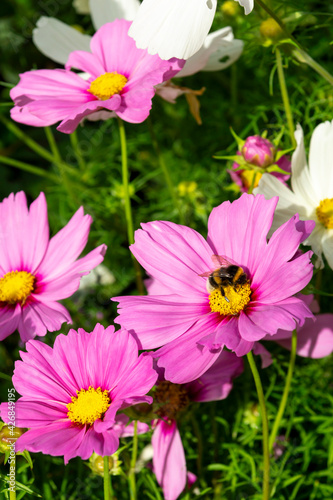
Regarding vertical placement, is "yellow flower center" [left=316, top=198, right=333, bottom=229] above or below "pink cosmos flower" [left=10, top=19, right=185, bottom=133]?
below

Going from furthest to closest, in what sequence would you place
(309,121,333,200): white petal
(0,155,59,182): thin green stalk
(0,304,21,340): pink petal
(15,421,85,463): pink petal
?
1. (0,155,59,182): thin green stalk
2. (309,121,333,200): white petal
3. (0,304,21,340): pink petal
4. (15,421,85,463): pink petal

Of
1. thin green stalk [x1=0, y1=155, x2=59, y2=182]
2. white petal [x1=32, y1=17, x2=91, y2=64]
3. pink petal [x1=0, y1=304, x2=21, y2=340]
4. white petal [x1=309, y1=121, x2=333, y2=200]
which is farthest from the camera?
thin green stalk [x1=0, y1=155, x2=59, y2=182]

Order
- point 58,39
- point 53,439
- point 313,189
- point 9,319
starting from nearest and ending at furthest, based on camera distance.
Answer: point 53,439
point 9,319
point 313,189
point 58,39

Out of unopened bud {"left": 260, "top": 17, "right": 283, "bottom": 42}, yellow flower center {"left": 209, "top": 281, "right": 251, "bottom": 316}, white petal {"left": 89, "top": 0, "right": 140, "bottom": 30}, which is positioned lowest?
yellow flower center {"left": 209, "top": 281, "right": 251, "bottom": 316}

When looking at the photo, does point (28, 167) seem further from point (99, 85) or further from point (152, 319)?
point (152, 319)

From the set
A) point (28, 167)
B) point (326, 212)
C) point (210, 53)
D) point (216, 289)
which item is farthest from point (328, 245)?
point (28, 167)

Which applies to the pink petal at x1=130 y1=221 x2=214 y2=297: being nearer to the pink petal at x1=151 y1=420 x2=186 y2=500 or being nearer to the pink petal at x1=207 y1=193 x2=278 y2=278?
the pink petal at x1=207 y1=193 x2=278 y2=278

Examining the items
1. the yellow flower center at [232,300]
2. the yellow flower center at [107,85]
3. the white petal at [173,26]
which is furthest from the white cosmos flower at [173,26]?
the yellow flower center at [232,300]

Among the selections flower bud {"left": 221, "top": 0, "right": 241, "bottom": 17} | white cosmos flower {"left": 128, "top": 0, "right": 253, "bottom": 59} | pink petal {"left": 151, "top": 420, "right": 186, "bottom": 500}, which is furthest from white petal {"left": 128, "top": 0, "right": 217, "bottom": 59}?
flower bud {"left": 221, "top": 0, "right": 241, "bottom": 17}
